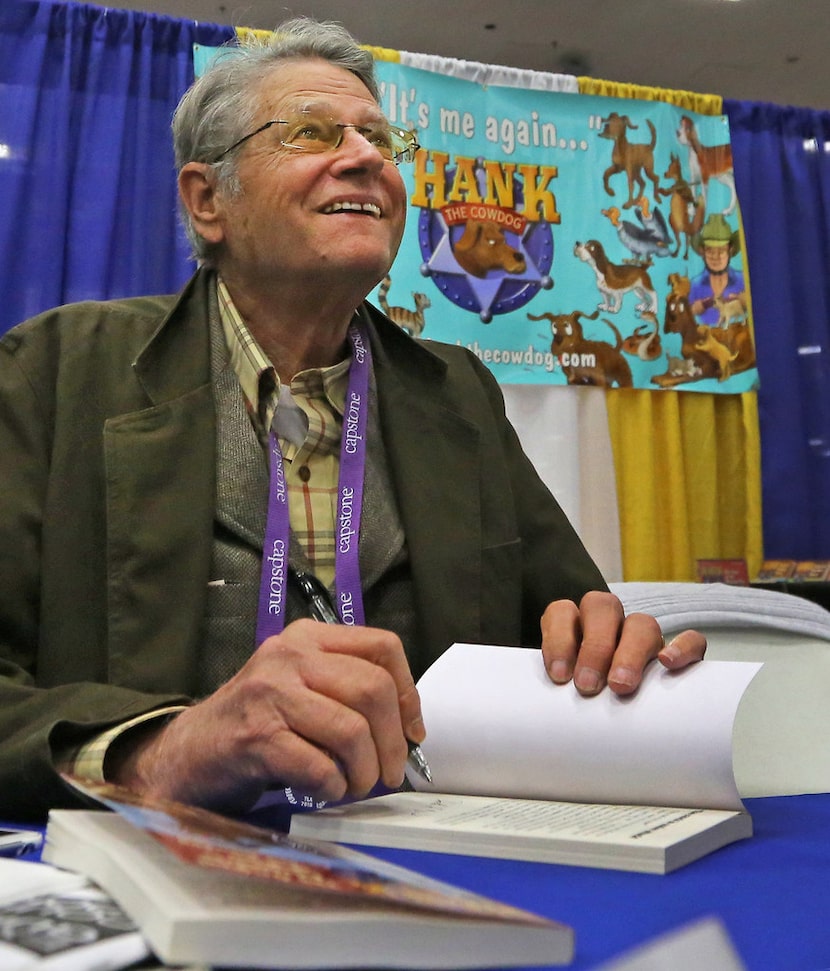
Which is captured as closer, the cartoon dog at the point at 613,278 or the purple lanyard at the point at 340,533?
the purple lanyard at the point at 340,533

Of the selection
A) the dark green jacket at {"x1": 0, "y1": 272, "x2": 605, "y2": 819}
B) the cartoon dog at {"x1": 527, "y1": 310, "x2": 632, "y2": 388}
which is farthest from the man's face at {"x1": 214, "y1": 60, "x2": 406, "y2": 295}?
the cartoon dog at {"x1": 527, "y1": 310, "x2": 632, "y2": 388}

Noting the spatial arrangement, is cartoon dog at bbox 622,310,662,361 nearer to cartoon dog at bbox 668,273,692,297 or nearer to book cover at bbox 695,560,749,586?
cartoon dog at bbox 668,273,692,297

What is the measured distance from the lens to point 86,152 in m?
3.13

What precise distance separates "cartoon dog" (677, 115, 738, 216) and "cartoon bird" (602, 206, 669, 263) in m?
0.26

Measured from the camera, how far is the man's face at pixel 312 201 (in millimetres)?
1374

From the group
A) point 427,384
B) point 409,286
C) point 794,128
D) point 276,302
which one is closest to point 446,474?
point 427,384

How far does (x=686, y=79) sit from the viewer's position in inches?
193

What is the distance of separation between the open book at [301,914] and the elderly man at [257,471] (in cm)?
38

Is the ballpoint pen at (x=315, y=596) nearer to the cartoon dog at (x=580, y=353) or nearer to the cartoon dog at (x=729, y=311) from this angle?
the cartoon dog at (x=580, y=353)

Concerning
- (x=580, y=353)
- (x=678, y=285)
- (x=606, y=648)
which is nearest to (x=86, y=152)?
(x=580, y=353)

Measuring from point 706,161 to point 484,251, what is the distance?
91 centimetres

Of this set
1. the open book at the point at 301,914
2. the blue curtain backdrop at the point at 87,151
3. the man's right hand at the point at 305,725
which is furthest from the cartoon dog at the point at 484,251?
the open book at the point at 301,914

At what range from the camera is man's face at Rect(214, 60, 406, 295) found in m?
1.37

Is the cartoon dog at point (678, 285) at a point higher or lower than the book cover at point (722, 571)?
higher
